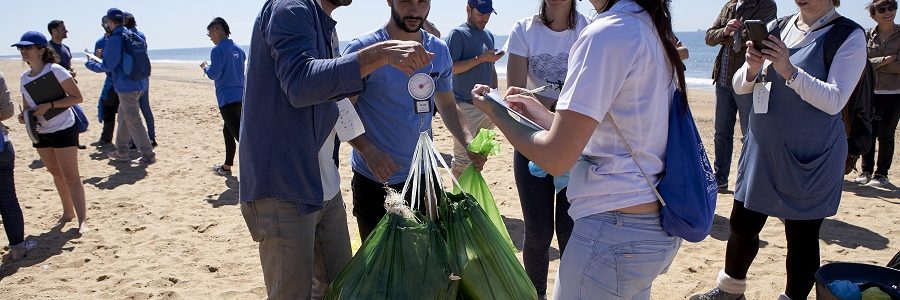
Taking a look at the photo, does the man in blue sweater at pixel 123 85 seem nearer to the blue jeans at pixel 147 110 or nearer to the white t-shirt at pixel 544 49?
the blue jeans at pixel 147 110

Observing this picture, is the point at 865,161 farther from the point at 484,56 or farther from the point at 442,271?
the point at 442,271

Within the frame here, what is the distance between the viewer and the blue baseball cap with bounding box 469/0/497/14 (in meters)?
6.00

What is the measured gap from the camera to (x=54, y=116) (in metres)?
5.00

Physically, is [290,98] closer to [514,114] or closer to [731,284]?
[514,114]

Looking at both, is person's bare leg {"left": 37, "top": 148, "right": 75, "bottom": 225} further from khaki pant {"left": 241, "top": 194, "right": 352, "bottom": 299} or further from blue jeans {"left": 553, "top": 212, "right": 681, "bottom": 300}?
blue jeans {"left": 553, "top": 212, "right": 681, "bottom": 300}

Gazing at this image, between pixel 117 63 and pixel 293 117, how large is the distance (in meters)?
6.43

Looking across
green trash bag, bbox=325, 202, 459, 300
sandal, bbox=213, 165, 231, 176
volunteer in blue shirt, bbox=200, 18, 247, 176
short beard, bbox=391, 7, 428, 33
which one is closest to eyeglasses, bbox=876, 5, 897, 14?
short beard, bbox=391, 7, 428, 33

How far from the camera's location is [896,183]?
655 centimetres

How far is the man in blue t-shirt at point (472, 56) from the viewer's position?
587 centimetres

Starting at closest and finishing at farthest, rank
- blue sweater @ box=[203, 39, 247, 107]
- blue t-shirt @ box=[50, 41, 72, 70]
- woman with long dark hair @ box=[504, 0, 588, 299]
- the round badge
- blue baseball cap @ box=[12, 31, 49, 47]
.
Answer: the round badge < woman with long dark hair @ box=[504, 0, 588, 299] < blue baseball cap @ box=[12, 31, 49, 47] < blue sweater @ box=[203, 39, 247, 107] < blue t-shirt @ box=[50, 41, 72, 70]

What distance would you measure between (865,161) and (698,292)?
3887 millimetres

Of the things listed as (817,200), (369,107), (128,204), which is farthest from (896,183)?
(128,204)

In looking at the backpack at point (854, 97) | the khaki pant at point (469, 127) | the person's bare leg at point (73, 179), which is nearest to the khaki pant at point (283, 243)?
the backpack at point (854, 97)

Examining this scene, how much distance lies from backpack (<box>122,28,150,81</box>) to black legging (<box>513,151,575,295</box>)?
6.06 metres
